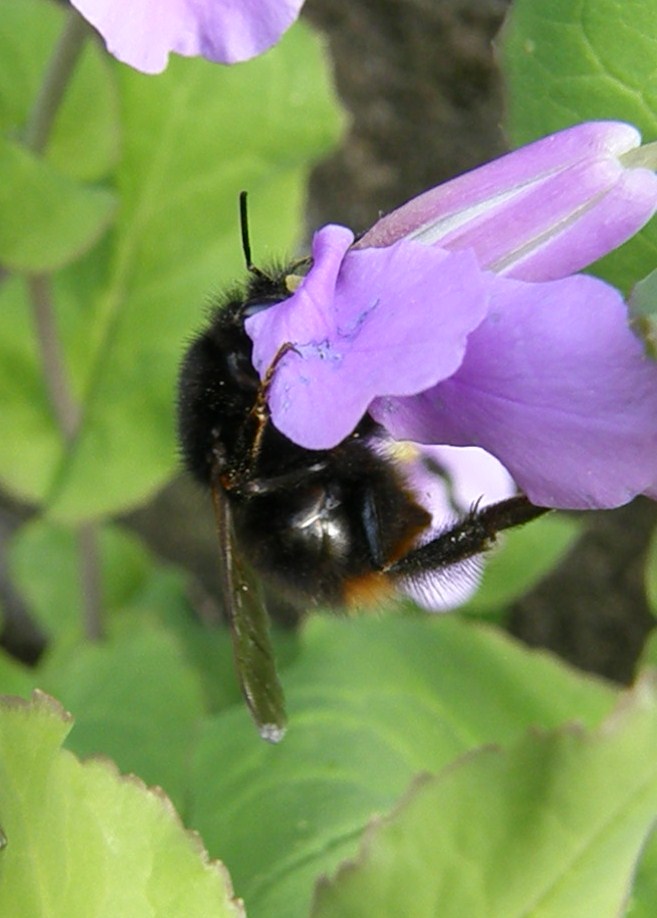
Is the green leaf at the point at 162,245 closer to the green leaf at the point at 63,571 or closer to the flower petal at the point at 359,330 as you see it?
the green leaf at the point at 63,571

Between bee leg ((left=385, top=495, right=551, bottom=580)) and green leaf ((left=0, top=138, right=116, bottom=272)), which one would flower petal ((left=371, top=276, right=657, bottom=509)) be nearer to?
bee leg ((left=385, top=495, right=551, bottom=580))

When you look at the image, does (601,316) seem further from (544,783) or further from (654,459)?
(544,783)

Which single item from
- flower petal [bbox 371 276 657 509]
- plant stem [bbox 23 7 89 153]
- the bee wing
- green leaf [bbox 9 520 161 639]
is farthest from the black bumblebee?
green leaf [bbox 9 520 161 639]

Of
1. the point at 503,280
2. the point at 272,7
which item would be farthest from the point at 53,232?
the point at 503,280

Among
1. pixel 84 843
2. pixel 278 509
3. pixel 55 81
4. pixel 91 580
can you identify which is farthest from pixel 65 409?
pixel 84 843

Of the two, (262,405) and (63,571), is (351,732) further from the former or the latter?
(63,571)
